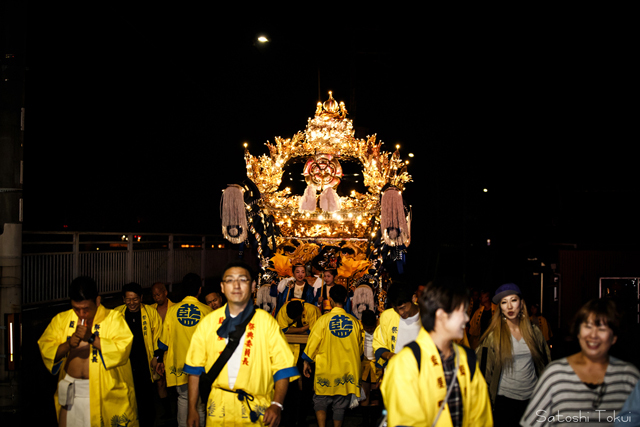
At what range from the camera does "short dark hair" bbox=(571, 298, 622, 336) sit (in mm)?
2877

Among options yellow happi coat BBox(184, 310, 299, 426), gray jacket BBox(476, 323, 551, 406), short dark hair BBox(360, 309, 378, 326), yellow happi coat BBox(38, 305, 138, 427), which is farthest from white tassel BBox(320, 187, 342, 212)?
yellow happi coat BBox(184, 310, 299, 426)

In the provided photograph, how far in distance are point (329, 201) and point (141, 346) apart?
15.7 ft

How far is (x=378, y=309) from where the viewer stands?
9062mm

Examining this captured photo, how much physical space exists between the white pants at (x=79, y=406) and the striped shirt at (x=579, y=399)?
331 cm

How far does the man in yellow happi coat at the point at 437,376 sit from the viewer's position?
99.7 inches

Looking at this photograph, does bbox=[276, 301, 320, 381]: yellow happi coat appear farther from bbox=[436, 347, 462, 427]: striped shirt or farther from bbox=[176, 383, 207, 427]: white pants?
bbox=[436, 347, 462, 427]: striped shirt

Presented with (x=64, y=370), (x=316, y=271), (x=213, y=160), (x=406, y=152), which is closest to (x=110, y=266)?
(x=316, y=271)

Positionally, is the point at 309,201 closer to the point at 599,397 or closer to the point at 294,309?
the point at 294,309

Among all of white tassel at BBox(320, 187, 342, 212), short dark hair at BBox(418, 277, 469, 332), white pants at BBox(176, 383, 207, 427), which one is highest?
white tassel at BBox(320, 187, 342, 212)

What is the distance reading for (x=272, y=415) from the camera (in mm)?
3234

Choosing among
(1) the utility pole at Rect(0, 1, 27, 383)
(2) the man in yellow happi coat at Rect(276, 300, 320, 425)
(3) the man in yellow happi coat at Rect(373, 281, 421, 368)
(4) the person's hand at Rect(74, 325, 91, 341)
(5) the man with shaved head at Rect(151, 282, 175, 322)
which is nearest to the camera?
(4) the person's hand at Rect(74, 325, 91, 341)

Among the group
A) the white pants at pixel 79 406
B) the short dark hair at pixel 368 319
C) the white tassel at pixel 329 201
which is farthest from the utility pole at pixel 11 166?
the white tassel at pixel 329 201

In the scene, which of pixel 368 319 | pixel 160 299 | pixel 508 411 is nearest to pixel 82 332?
pixel 160 299

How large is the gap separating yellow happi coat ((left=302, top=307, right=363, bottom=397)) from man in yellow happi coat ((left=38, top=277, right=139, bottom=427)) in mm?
2133
